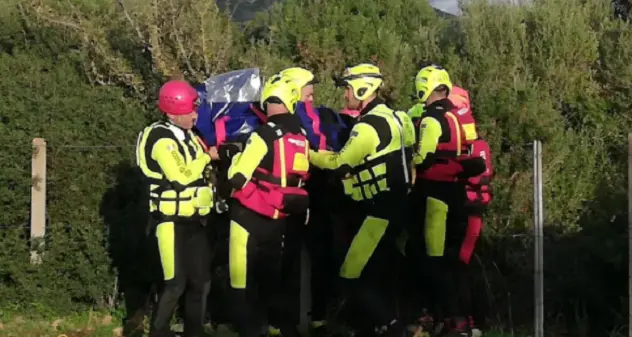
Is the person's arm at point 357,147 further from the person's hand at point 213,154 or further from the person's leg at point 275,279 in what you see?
the person's hand at point 213,154

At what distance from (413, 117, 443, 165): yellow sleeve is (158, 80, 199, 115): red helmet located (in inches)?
77.9

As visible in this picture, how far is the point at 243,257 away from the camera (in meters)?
7.00

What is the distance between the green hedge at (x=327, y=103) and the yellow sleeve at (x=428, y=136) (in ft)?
5.77

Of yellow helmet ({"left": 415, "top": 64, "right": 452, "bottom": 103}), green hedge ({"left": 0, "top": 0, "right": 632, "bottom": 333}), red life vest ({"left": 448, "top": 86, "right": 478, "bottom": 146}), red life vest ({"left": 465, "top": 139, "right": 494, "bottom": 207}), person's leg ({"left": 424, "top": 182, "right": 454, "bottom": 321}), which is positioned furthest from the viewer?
green hedge ({"left": 0, "top": 0, "right": 632, "bottom": 333})

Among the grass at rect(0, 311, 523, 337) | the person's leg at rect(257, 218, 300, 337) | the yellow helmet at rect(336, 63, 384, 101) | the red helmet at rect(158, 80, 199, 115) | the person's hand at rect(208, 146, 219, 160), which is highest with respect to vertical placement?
the yellow helmet at rect(336, 63, 384, 101)

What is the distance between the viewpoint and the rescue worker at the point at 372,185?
7008mm

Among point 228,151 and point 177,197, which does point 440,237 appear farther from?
point 177,197

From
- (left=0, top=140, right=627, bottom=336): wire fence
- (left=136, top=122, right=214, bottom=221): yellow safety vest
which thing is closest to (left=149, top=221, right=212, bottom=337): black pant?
(left=136, top=122, right=214, bottom=221): yellow safety vest

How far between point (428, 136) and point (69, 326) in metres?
3.82

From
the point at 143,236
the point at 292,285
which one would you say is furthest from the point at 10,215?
the point at 292,285

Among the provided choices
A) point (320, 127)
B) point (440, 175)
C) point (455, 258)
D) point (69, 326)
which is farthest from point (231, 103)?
point (69, 326)

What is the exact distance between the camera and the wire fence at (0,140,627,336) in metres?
8.44

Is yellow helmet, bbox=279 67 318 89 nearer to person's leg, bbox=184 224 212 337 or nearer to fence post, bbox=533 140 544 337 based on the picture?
person's leg, bbox=184 224 212 337

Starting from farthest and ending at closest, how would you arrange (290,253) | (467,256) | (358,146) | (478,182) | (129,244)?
(129,244), (478,182), (467,256), (290,253), (358,146)
